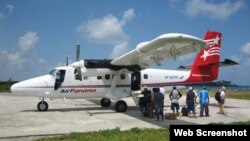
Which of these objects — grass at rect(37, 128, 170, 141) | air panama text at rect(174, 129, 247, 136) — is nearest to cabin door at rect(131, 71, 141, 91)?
grass at rect(37, 128, 170, 141)

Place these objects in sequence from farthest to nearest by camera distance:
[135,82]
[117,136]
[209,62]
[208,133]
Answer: [209,62], [135,82], [117,136], [208,133]

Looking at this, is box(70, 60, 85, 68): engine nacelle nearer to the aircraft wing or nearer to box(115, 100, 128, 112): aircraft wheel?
the aircraft wing

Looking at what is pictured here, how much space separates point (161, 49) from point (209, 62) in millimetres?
7473

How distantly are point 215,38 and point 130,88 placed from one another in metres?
→ 6.99

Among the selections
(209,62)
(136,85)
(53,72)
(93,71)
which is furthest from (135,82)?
(209,62)

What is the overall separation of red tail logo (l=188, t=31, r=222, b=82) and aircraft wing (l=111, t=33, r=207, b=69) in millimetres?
4511

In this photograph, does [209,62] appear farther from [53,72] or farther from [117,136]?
[117,136]

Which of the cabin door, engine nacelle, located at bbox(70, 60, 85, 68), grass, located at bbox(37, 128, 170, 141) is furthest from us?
the cabin door

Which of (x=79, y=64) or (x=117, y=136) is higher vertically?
(x=79, y=64)

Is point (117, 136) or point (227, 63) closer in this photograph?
point (117, 136)

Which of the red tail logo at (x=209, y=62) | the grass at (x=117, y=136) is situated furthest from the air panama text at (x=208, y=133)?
the red tail logo at (x=209, y=62)

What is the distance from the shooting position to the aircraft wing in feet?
40.5

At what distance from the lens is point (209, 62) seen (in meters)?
22.1

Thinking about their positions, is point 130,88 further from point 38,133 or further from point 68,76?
point 38,133
